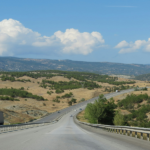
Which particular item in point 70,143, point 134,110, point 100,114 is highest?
point 70,143

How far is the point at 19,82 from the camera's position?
153750 mm

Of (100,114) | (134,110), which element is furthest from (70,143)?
(134,110)

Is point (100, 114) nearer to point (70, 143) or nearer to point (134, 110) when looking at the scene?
point (134, 110)

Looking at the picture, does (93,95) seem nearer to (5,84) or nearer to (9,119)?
(5,84)

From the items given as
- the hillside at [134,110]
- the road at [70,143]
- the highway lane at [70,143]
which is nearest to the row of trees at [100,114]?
the hillside at [134,110]

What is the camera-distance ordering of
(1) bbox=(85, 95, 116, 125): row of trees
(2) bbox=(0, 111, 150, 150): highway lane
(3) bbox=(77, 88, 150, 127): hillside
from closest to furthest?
(2) bbox=(0, 111, 150, 150): highway lane < (1) bbox=(85, 95, 116, 125): row of trees < (3) bbox=(77, 88, 150, 127): hillside

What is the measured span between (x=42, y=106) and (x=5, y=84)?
5988 centimetres

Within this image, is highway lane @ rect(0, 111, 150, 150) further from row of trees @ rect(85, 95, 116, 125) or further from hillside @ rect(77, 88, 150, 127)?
hillside @ rect(77, 88, 150, 127)

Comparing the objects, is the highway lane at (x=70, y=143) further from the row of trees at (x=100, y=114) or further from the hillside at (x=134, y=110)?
the hillside at (x=134, y=110)

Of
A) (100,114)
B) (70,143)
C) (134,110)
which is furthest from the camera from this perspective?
(134,110)

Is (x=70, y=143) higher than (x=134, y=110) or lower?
higher

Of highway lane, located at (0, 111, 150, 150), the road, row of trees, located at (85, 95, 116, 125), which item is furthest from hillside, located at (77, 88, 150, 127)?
highway lane, located at (0, 111, 150, 150)

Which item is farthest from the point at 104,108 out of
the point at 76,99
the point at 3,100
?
the point at 76,99

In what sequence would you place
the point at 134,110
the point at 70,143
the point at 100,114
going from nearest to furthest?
1. the point at 70,143
2. the point at 100,114
3. the point at 134,110
